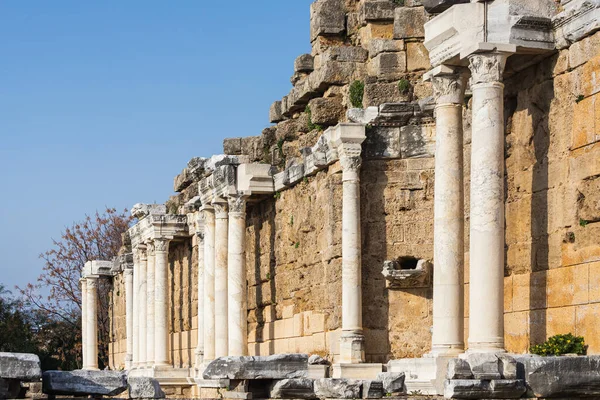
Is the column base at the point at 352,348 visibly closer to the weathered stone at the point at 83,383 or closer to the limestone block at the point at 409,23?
the limestone block at the point at 409,23

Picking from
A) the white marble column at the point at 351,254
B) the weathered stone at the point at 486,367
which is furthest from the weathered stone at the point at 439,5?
the weathered stone at the point at 486,367

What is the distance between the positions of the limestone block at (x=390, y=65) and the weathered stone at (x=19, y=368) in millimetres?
10464

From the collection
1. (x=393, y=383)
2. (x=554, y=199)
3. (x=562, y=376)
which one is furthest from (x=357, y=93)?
(x=562, y=376)

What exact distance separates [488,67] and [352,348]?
6508 millimetres

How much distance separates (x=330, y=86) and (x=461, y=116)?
7005mm

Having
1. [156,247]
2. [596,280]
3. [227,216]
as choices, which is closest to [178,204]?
[156,247]

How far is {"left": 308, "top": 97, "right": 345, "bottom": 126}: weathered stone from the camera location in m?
26.2

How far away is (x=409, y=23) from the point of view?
24734 mm

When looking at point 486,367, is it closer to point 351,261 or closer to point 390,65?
point 351,261

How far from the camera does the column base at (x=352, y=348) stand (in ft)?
74.7

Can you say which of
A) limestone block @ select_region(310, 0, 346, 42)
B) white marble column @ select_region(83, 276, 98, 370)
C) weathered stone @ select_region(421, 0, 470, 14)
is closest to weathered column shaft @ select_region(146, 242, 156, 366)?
white marble column @ select_region(83, 276, 98, 370)

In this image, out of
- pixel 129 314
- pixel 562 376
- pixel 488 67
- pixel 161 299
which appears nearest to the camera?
pixel 562 376

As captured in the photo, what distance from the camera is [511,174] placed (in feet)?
64.5

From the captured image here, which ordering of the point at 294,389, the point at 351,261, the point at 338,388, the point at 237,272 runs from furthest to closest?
the point at 237,272 → the point at 351,261 → the point at 294,389 → the point at 338,388
